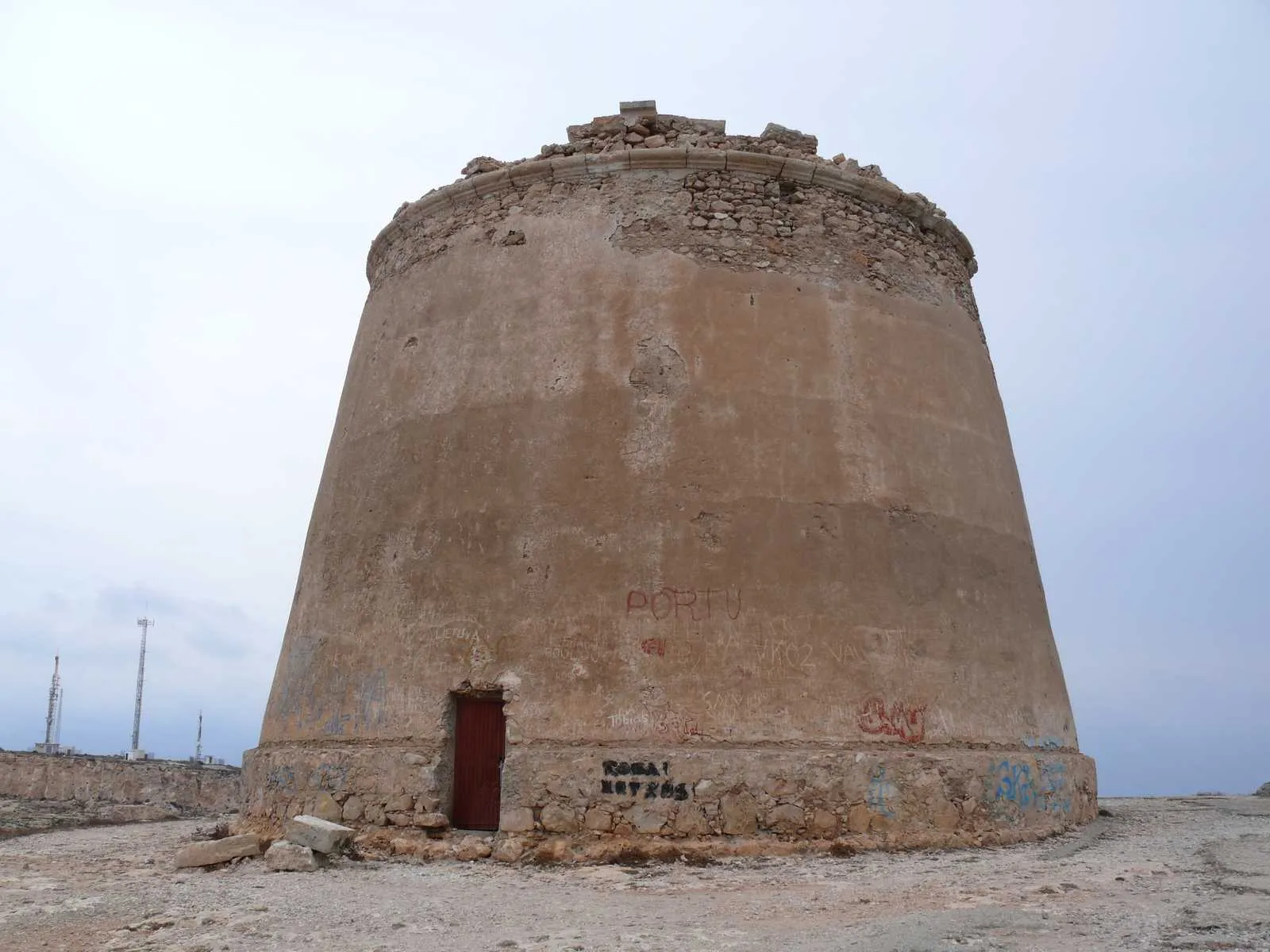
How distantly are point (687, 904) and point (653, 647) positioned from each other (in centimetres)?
228

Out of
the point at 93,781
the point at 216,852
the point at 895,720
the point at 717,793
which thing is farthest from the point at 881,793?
the point at 93,781

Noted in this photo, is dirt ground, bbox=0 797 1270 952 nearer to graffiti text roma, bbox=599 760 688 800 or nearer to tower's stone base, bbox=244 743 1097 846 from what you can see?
tower's stone base, bbox=244 743 1097 846

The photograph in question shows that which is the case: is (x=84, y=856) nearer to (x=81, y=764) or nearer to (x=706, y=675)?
(x=706, y=675)

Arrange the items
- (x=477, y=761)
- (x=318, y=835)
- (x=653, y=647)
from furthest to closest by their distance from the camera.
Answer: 1. (x=477, y=761)
2. (x=653, y=647)
3. (x=318, y=835)

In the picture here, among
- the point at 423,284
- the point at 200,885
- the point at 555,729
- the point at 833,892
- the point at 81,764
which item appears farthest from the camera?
the point at 81,764

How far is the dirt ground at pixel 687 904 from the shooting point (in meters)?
5.04

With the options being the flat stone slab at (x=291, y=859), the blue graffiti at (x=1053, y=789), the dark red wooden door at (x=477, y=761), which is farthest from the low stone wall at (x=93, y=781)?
the blue graffiti at (x=1053, y=789)

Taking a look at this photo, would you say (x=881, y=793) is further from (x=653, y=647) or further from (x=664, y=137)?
(x=664, y=137)

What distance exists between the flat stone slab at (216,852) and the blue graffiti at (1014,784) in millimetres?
5596

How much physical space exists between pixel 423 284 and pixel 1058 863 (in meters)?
7.19

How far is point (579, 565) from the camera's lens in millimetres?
8258

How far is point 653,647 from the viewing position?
7977mm

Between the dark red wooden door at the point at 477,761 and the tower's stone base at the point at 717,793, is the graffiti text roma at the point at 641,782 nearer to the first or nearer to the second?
the tower's stone base at the point at 717,793

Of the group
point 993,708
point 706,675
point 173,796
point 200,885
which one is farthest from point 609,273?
point 173,796
